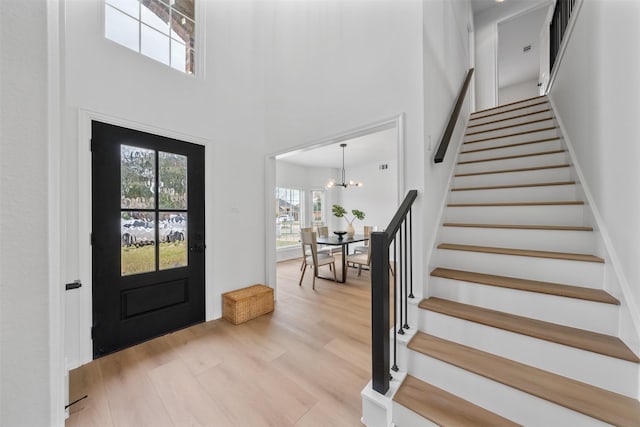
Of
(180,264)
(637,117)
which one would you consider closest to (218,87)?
(180,264)

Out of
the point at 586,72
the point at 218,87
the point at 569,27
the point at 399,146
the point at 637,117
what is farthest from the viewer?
the point at 218,87

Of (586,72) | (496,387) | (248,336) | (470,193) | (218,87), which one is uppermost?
(218,87)

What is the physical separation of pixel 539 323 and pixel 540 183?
4.31 ft

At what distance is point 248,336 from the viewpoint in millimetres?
Answer: 2484

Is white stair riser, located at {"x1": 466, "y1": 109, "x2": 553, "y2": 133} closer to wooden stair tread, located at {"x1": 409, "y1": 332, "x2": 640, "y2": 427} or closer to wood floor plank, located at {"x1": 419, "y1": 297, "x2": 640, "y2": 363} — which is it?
wood floor plank, located at {"x1": 419, "y1": 297, "x2": 640, "y2": 363}

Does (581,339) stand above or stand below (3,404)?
below

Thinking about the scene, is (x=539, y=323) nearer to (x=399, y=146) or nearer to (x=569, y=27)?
(x=399, y=146)

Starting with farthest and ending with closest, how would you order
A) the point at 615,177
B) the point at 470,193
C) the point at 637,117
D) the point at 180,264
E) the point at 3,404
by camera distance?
1. the point at 180,264
2. the point at 470,193
3. the point at 615,177
4. the point at 637,117
5. the point at 3,404

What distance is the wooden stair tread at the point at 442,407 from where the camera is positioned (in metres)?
1.23

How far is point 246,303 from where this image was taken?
2.81 m

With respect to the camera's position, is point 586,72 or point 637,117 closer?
point 637,117

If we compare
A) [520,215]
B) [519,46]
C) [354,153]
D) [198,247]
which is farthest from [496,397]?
[519,46]

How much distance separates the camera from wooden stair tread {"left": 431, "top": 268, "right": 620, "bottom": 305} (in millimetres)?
1346

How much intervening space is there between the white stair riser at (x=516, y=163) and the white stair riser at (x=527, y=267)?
3.92 feet
